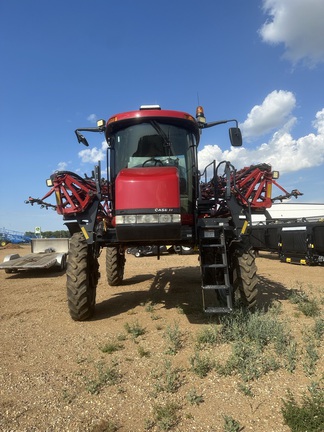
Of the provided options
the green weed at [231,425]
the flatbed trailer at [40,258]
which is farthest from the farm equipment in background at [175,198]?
the flatbed trailer at [40,258]

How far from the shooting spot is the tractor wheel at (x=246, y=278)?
5.30 meters

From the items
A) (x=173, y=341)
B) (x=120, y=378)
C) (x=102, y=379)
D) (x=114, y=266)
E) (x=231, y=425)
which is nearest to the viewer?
(x=231, y=425)

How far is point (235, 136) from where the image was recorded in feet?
17.6

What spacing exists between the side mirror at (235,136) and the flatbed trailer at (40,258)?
8462 millimetres

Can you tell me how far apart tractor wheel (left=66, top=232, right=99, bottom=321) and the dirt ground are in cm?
23

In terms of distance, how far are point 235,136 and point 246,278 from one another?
2.39m

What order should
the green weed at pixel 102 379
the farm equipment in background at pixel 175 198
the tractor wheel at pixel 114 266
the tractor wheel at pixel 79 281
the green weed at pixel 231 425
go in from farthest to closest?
the tractor wheel at pixel 114 266 < the tractor wheel at pixel 79 281 < the farm equipment in background at pixel 175 198 < the green weed at pixel 102 379 < the green weed at pixel 231 425

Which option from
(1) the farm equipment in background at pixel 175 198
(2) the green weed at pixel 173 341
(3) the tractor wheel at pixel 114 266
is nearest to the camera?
(2) the green weed at pixel 173 341

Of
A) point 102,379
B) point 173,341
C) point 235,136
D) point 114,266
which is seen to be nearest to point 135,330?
point 173,341

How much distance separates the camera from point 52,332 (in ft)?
16.7

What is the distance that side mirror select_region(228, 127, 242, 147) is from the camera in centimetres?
530

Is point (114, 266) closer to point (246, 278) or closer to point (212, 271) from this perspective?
point (212, 271)

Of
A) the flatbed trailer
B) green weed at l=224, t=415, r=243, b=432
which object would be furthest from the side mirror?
the flatbed trailer

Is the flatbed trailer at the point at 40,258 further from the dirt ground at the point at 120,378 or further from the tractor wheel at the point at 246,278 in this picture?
the tractor wheel at the point at 246,278
